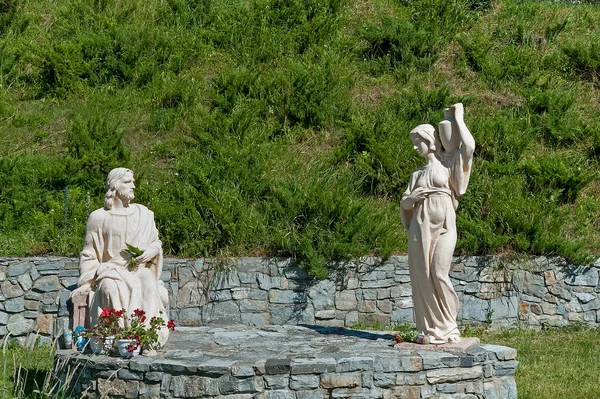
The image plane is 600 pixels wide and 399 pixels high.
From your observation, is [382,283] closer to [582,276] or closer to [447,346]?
[582,276]

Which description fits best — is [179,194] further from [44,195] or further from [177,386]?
[177,386]

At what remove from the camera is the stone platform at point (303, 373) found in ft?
26.9

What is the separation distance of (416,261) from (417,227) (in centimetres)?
33

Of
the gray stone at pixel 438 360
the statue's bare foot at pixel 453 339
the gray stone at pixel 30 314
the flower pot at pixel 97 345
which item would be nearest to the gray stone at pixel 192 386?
the flower pot at pixel 97 345

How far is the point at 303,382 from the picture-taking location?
27.1 feet

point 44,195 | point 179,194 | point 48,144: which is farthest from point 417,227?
point 48,144

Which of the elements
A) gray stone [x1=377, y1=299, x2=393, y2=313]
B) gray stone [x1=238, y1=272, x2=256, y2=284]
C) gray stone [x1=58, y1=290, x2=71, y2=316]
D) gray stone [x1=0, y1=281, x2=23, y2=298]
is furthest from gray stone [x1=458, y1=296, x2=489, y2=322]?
gray stone [x1=0, y1=281, x2=23, y2=298]

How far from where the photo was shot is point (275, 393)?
8242 mm

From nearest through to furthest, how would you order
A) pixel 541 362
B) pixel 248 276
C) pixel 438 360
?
pixel 438 360 → pixel 541 362 → pixel 248 276

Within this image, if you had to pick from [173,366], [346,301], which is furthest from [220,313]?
[173,366]

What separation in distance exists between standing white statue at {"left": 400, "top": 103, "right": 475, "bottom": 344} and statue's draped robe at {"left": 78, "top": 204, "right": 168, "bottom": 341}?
2.59 meters

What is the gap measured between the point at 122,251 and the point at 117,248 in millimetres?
60

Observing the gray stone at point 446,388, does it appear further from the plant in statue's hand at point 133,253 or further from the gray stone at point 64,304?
the gray stone at point 64,304

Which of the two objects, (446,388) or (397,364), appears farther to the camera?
(446,388)
